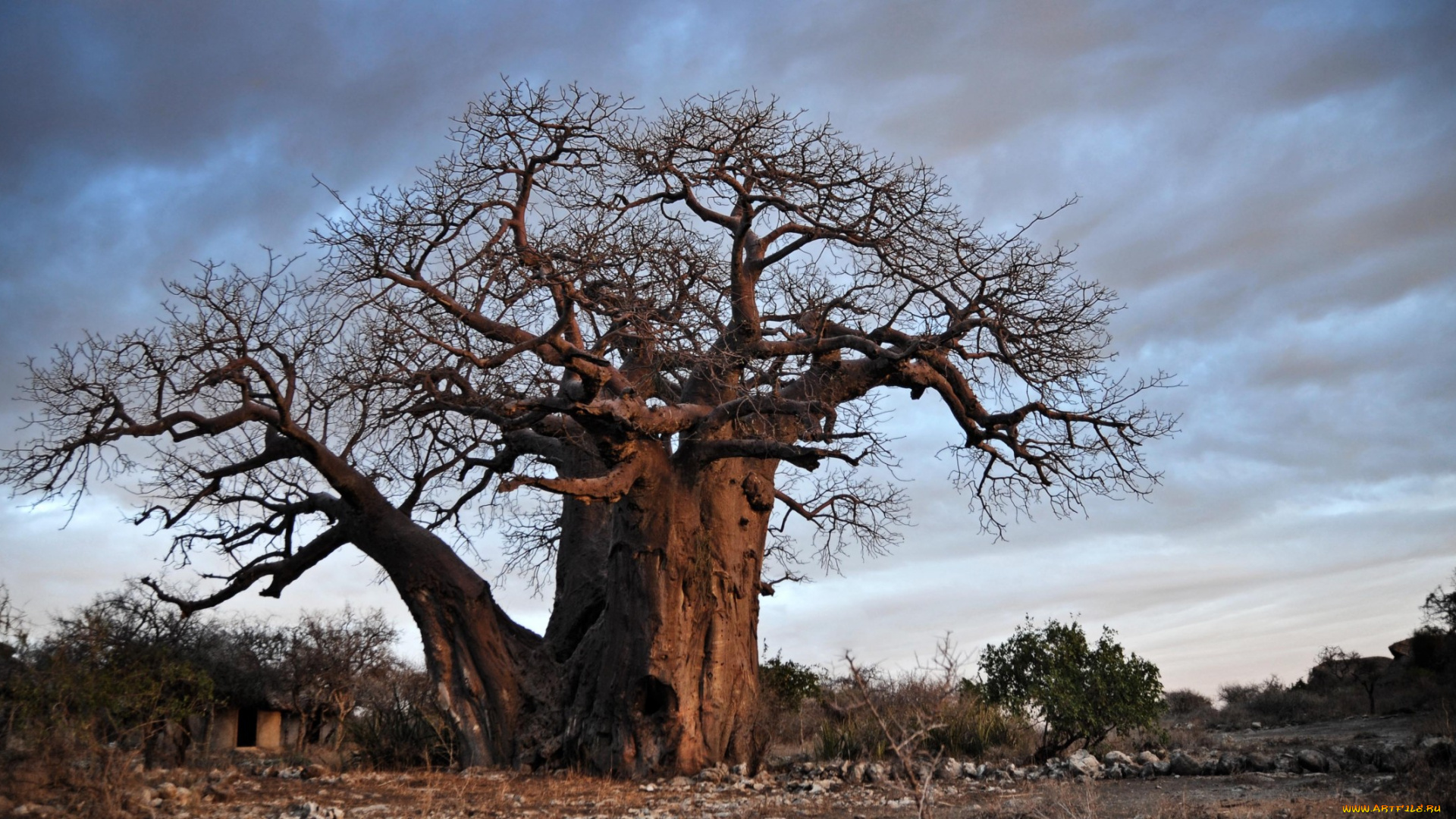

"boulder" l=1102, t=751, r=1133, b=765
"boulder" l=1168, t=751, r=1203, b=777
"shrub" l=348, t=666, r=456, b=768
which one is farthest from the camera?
"shrub" l=348, t=666, r=456, b=768

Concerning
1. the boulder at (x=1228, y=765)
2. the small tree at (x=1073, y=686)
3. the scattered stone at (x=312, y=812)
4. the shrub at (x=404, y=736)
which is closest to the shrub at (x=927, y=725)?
the small tree at (x=1073, y=686)

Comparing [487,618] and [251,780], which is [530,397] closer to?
[487,618]

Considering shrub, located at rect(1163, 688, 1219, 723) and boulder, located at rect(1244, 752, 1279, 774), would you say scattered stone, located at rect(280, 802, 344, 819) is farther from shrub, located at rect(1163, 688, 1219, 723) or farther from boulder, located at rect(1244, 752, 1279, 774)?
shrub, located at rect(1163, 688, 1219, 723)

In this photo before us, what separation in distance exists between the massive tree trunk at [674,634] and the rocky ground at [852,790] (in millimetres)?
444

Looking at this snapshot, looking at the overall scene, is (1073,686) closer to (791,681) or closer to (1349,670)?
(791,681)

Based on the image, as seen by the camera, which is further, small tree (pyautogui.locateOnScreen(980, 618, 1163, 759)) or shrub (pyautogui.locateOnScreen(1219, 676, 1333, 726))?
shrub (pyautogui.locateOnScreen(1219, 676, 1333, 726))

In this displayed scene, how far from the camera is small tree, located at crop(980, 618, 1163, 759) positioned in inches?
Answer: 381

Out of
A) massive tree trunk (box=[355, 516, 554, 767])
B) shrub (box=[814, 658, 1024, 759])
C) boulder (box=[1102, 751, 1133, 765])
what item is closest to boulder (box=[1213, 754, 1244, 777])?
boulder (box=[1102, 751, 1133, 765])

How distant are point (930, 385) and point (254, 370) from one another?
19.5ft

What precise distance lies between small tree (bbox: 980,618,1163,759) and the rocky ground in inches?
21.4

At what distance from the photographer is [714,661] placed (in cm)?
937

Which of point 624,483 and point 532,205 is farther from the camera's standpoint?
point 532,205

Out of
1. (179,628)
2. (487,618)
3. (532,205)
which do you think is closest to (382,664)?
(179,628)

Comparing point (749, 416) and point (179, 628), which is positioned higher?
point (749, 416)
